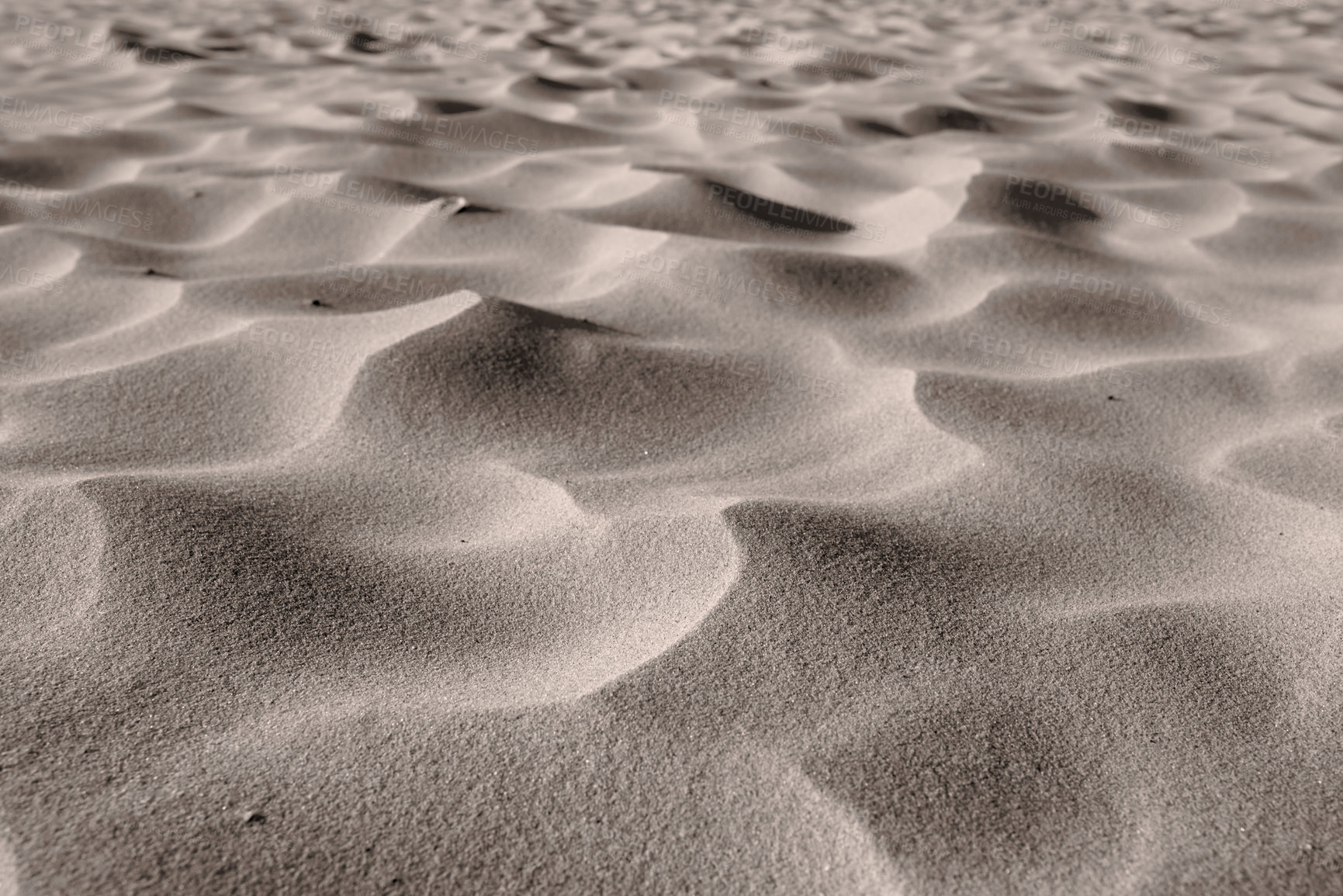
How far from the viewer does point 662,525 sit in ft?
3.51

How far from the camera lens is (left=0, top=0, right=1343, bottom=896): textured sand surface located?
2.47ft

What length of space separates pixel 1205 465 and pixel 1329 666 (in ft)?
1.25

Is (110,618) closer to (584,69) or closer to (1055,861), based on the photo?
(1055,861)

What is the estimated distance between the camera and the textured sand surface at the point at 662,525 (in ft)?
→ 2.47

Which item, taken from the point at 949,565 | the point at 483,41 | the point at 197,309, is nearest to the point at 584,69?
the point at 483,41

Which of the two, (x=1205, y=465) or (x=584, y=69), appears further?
(x=584, y=69)

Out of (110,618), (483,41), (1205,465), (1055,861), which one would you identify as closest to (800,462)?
(1205,465)

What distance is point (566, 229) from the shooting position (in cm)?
199

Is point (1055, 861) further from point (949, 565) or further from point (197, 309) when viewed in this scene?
point (197, 309)

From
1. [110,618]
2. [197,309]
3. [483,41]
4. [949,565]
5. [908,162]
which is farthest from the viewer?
[483,41]

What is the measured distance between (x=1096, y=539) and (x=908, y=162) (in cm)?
167

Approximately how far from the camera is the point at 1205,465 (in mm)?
1270

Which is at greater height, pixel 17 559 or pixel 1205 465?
pixel 17 559

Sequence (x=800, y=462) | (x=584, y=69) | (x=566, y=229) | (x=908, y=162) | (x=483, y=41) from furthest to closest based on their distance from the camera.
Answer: (x=483, y=41) < (x=584, y=69) < (x=908, y=162) < (x=566, y=229) < (x=800, y=462)
